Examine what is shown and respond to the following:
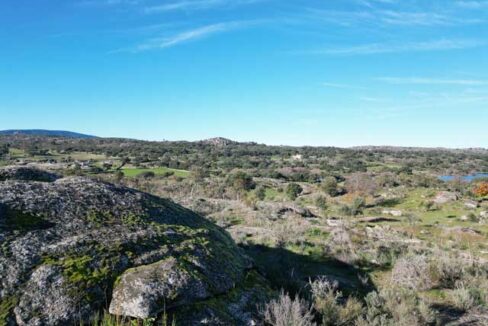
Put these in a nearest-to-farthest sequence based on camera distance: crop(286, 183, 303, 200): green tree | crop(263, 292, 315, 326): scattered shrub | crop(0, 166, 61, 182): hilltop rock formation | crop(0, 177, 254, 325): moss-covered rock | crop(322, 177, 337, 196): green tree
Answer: crop(0, 177, 254, 325): moss-covered rock, crop(263, 292, 315, 326): scattered shrub, crop(0, 166, 61, 182): hilltop rock formation, crop(286, 183, 303, 200): green tree, crop(322, 177, 337, 196): green tree

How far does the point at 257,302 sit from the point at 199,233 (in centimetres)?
191

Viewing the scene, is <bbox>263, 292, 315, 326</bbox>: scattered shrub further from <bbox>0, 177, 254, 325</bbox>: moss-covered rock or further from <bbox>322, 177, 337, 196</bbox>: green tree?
<bbox>322, 177, 337, 196</bbox>: green tree

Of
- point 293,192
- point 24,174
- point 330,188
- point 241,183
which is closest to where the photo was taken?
point 24,174

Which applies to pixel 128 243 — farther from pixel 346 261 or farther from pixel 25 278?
pixel 346 261

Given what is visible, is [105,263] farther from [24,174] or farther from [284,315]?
[24,174]

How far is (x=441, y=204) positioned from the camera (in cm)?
3147

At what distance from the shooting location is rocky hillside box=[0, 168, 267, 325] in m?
4.38

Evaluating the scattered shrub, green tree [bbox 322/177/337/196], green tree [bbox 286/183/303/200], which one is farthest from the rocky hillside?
green tree [bbox 322/177/337/196]

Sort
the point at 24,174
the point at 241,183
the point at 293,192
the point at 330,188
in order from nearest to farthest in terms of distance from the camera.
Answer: the point at 24,174, the point at 293,192, the point at 330,188, the point at 241,183

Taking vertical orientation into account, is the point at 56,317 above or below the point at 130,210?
below

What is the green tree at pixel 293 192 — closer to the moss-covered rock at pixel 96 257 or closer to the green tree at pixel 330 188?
the green tree at pixel 330 188

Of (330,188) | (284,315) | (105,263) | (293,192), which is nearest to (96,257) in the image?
(105,263)

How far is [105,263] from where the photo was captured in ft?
16.5

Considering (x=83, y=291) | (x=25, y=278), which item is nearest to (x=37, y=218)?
(x=25, y=278)
